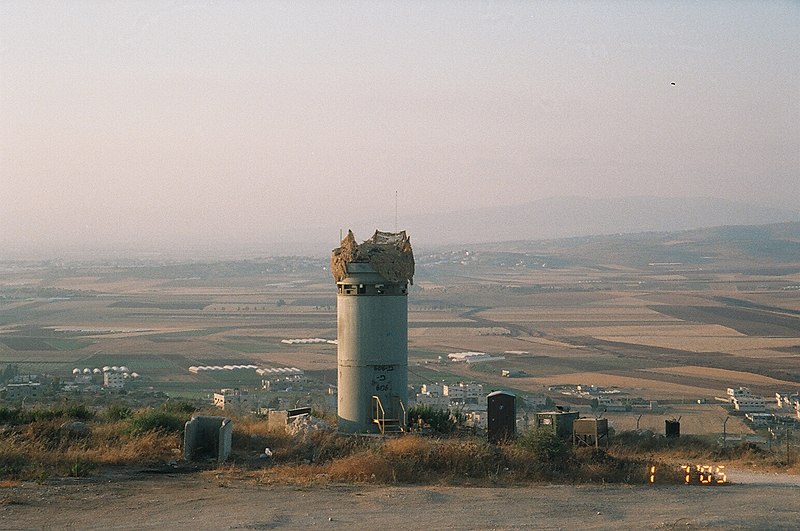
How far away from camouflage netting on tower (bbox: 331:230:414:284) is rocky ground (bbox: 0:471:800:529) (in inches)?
196

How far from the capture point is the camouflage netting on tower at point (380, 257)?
54.5 feet

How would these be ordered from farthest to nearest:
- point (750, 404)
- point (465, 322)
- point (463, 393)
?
point (465, 322), point (750, 404), point (463, 393)

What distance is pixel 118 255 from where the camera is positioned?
179375mm

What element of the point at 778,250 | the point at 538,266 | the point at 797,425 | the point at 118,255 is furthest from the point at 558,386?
the point at 118,255

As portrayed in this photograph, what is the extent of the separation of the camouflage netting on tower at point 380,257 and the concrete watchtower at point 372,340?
0.05ft

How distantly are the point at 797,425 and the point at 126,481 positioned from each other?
71.3ft

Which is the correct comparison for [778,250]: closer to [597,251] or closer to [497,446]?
[597,251]

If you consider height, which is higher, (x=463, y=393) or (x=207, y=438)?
(x=207, y=438)

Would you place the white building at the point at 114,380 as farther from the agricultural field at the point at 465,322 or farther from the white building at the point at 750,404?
the white building at the point at 750,404

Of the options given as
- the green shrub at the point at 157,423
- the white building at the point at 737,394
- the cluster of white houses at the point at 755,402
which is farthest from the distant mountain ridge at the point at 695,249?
the green shrub at the point at 157,423

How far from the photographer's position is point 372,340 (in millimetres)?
16547

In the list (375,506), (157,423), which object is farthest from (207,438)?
(375,506)

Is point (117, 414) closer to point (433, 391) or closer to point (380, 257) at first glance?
point (380, 257)

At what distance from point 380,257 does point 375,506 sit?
6.35m
